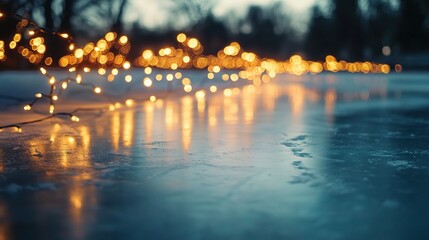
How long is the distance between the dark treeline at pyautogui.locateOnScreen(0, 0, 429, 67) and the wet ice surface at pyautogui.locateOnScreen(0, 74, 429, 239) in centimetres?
789

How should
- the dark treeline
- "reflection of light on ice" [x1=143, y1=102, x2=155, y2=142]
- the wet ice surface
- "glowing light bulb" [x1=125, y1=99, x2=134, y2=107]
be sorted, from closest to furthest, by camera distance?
the wet ice surface, "reflection of light on ice" [x1=143, y1=102, x2=155, y2=142], "glowing light bulb" [x1=125, y1=99, x2=134, y2=107], the dark treeline

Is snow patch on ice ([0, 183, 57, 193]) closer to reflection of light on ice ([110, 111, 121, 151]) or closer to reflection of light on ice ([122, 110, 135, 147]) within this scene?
reflection of light on ice ([110, 111, 121, 151])

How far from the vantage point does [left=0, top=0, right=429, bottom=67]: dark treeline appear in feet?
81.6

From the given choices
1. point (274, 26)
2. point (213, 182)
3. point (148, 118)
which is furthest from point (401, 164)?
point (274, 26)

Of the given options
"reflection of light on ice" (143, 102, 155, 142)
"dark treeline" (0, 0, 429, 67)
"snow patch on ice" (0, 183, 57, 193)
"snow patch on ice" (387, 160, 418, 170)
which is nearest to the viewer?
"snow patch on ice" (0, 183, 57, 193)

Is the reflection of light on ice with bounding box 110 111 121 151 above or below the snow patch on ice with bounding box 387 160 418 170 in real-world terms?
above

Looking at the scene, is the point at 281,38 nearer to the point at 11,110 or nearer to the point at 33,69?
the point at 33,69

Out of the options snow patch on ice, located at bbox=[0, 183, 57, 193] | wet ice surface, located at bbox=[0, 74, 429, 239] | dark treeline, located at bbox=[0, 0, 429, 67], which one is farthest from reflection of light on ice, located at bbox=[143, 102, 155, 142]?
dark treeline, located at bbox=[0, 0, 429, 67]

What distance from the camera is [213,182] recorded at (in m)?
3.53

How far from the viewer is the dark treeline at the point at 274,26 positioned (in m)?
24.9

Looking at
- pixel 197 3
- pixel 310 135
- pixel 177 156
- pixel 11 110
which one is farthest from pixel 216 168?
pixel 197 3

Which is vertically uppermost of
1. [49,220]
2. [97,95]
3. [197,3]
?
[197,3]

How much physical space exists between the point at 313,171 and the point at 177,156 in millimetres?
1142

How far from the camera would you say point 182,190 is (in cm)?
331
